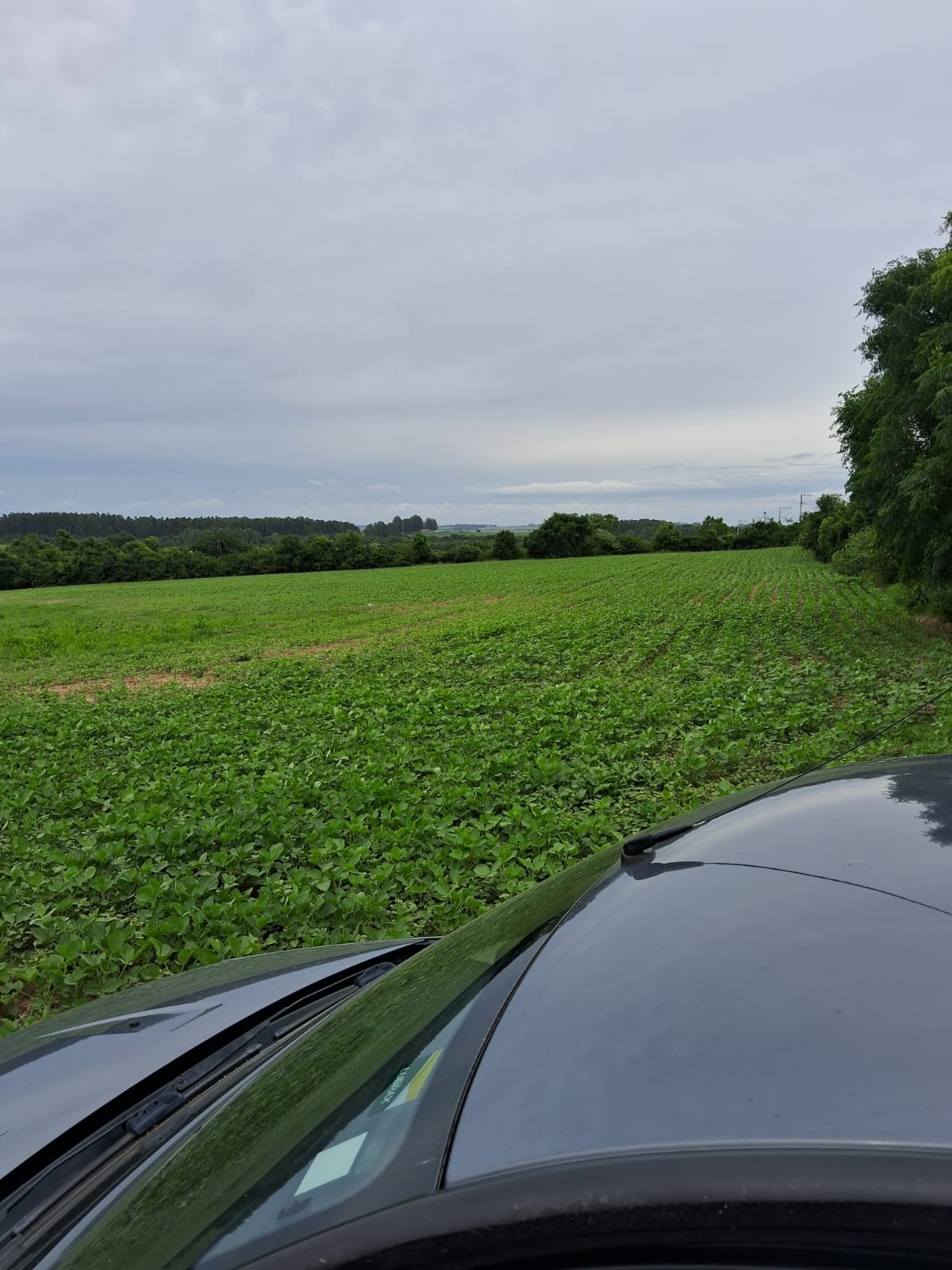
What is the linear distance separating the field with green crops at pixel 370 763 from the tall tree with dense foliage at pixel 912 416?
214 centimetres

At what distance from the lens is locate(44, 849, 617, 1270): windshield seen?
891 millimetres

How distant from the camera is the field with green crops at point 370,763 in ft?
14.4

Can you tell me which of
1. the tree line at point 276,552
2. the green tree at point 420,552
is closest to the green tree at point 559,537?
the tree line at point 276,552

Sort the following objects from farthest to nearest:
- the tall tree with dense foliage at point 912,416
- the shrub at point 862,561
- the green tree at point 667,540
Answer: the green tree at point 667,540
the shrub at point 862,561
the tall tree with dense foliage at point 912,416

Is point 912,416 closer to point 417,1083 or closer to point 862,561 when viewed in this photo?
point 417,1083

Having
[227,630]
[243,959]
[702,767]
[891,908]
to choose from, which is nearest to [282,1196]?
[891,908]

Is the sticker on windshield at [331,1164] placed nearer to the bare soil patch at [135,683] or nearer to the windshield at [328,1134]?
the windshield at [328,1134]

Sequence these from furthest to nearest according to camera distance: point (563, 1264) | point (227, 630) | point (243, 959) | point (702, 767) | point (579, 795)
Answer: point (227, 630) < point (702, 767) < point (579, 795) < point (243, 959) < point (563, 1264)

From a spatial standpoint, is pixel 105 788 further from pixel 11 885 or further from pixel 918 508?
pixel 918 508

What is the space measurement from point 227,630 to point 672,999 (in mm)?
25205

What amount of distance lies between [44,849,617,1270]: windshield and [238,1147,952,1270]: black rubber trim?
5 centimetres

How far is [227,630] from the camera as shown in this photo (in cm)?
2456

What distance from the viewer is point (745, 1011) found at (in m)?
0.93

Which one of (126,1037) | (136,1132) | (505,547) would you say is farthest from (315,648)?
(505,547)
